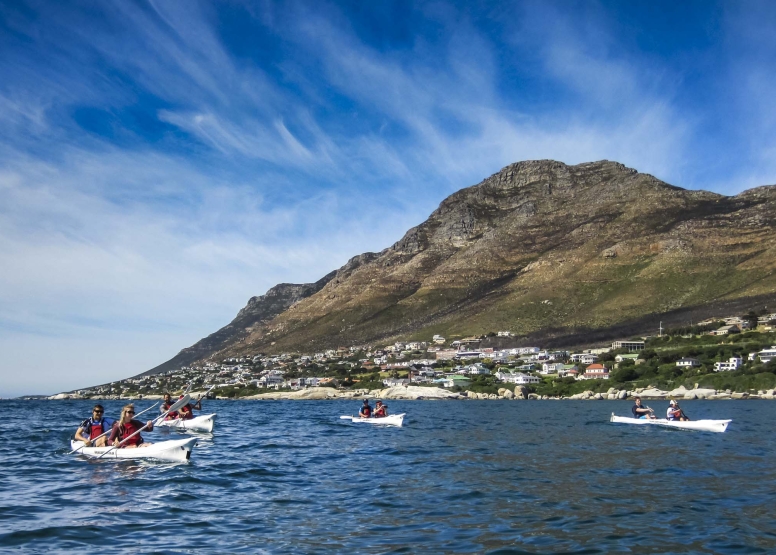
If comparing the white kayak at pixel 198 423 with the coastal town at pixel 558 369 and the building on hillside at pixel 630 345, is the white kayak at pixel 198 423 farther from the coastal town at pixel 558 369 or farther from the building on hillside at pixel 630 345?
the building on hillside at pixel 630 345

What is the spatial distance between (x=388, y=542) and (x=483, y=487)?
7264mm

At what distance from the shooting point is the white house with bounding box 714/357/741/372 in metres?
110

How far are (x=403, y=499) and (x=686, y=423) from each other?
101 feet

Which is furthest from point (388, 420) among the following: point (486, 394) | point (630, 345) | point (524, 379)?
point (630, 345)

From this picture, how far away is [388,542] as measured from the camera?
1267 cm

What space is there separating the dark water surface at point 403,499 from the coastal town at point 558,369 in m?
79.2

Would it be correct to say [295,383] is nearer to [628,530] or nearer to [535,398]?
[535,398]

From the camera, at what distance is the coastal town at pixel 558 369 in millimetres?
109500

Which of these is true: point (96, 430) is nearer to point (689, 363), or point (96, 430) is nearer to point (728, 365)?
point (689, 363)

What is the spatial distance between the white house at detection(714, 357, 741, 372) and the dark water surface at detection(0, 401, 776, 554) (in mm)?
88661

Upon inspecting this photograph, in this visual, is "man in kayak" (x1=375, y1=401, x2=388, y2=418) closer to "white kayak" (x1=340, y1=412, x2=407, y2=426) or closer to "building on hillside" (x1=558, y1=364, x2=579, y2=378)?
"white kayak" (x1=340, y1=412, x2=407, y2=426)

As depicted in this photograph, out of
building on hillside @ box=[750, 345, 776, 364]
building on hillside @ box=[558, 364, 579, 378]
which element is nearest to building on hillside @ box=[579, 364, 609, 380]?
building on hillside @ box=[558, 364, 579, 378]

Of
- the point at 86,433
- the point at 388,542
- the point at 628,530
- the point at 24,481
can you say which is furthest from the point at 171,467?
the point at 628,530

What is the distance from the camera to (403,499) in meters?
17.5
